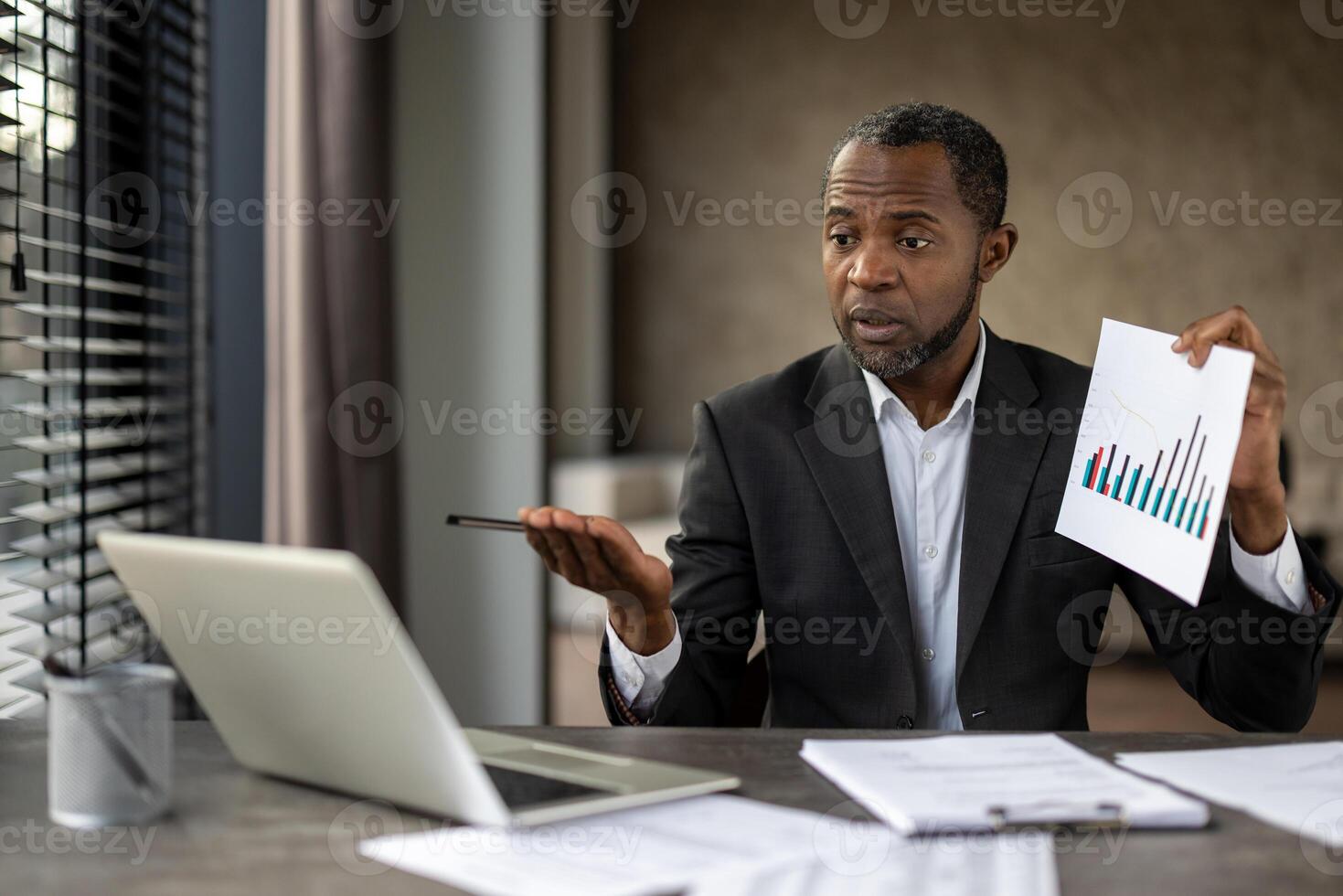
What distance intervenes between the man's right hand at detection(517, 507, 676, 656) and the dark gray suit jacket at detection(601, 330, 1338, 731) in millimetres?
123

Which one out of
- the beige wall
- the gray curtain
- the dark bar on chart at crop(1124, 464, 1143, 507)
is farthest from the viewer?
the beige wall

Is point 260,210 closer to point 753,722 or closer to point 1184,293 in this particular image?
point 753,722

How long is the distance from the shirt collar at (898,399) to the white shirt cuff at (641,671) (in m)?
0.43

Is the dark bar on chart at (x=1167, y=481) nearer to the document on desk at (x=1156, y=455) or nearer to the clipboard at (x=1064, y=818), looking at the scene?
the document on desk at (x=1156, y=455)

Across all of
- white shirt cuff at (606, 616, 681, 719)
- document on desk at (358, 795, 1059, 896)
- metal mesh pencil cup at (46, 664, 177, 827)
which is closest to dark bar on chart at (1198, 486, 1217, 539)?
document on desk at (358, 795, 1059, 896)

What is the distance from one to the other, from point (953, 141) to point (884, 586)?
0.57 meters

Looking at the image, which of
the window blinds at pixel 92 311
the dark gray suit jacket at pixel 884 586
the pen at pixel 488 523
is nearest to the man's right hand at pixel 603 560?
the pen at pixel 488 523

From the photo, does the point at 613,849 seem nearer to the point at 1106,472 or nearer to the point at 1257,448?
the point at 1106,472

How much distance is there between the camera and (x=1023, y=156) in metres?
4.68

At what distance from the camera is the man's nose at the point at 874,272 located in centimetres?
149

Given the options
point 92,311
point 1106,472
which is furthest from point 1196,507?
point 92,311

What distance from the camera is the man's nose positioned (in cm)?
149

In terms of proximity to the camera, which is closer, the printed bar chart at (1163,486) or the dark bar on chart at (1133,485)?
the printed bar chart at (1163,486)

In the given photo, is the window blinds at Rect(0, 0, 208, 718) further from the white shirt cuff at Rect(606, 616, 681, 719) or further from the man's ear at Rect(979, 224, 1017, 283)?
the man's ear at Rect(979, 224, 1017, 283)
